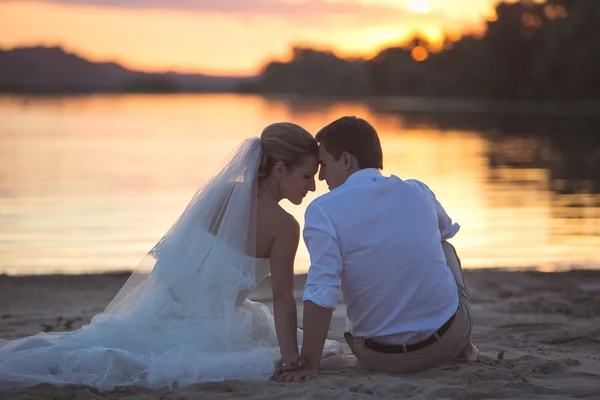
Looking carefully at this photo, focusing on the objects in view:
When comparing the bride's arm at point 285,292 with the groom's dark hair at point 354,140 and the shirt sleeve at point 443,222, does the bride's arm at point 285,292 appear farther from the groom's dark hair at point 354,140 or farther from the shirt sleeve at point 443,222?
the shirt sleeve at point 443,222

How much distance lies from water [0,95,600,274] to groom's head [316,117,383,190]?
329 centimetres

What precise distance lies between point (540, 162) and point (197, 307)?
23115 millimetres

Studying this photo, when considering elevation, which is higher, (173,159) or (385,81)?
(385,81)

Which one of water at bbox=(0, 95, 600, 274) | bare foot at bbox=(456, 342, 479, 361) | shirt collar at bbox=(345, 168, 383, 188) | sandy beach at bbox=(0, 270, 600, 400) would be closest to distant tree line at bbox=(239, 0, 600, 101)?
water at bbox=(0, 95, 600, 274)

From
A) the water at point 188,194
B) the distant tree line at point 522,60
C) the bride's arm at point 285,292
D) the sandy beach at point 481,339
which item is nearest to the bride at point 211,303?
the bride's arm at point 285,292

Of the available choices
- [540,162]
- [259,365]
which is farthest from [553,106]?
[259,365]

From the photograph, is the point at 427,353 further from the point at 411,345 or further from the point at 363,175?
the point at 363,175

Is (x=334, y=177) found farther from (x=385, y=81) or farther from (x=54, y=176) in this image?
(x=385, y=81)

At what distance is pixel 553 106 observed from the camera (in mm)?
80438

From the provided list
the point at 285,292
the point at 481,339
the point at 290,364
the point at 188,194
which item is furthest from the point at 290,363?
the point at 188,194

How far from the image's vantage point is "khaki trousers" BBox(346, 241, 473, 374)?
488 centimetres

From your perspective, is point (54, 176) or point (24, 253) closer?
point (24, 253)

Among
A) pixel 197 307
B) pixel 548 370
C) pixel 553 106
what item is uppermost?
pixel 553 106

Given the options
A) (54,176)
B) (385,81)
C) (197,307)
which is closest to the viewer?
(197,307)
